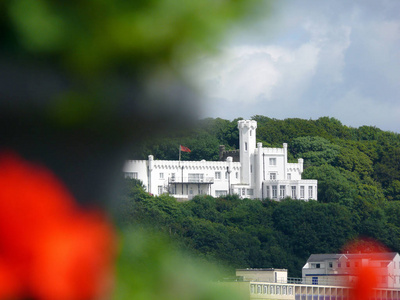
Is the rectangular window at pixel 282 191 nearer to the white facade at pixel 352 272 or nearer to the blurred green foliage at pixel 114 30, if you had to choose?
the white facade at pixel 352 272

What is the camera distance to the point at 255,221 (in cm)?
4803

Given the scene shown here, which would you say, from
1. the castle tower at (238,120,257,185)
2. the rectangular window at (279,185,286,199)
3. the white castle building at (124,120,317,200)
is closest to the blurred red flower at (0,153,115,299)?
the white castle building at (124,120,317,200)

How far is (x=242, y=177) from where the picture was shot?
53750mm

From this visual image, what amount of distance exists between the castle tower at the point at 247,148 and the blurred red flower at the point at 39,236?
53.1 metres

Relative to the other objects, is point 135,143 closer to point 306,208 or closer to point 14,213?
point 14,213

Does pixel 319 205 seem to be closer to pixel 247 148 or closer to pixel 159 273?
pixel 247 148

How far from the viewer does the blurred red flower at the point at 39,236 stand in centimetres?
40

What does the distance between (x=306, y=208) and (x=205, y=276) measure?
51476 mm

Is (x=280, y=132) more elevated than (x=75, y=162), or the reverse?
(x=280, y=132)

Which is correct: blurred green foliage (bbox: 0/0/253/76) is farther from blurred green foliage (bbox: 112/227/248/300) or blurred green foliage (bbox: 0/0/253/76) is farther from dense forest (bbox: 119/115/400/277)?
dense forest (bbox: 119/115/400/277)

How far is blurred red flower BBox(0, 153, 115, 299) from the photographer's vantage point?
0.40 metres

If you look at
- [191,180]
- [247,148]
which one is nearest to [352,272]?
[191,180]

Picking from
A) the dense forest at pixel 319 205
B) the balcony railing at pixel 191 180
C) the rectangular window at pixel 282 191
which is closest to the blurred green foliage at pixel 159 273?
the dense forest at pixel 319 205

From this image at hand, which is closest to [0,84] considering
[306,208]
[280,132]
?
[306,208]
